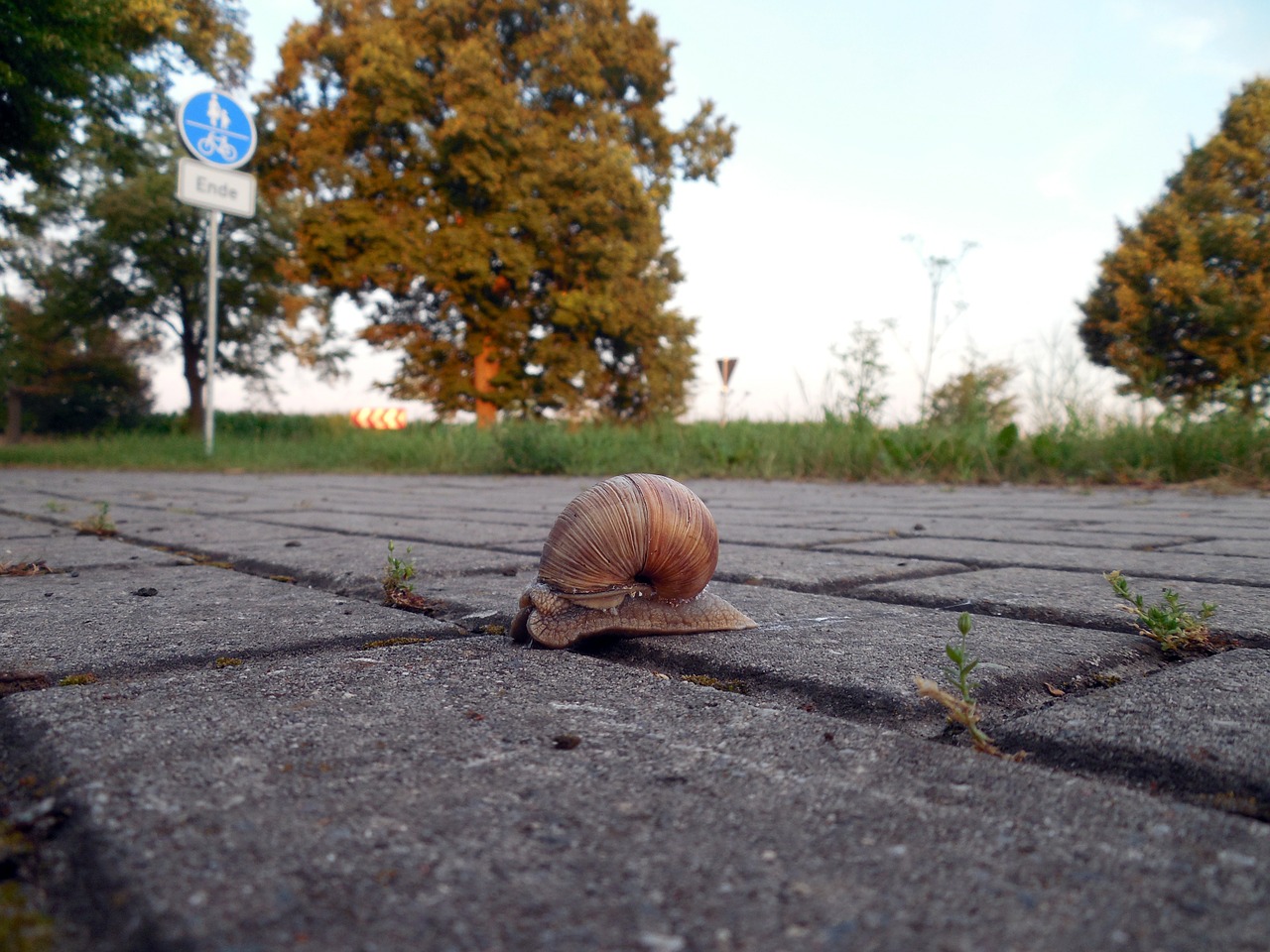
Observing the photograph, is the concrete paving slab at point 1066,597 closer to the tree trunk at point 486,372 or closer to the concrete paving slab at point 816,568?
the concrete paving slab at point 816,568

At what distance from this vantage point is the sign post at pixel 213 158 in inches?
390

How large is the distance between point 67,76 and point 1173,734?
422 inches

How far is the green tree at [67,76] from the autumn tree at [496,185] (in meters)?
9.54

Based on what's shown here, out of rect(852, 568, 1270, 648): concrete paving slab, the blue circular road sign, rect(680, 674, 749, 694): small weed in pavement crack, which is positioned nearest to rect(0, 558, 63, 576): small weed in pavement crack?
rect(680, 674, 749, 694): small weed in pavement crack

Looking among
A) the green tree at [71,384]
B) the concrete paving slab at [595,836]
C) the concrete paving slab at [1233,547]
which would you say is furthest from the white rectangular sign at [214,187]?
the green tree at [71,384]

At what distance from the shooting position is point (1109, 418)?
698cm

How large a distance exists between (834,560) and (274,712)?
1698mm

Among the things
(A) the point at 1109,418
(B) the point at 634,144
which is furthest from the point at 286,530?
(B) the point at 634,144

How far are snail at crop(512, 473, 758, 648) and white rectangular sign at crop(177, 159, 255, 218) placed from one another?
9877mm

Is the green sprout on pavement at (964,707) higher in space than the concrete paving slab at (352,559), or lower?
higher

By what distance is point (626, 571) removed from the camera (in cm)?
144

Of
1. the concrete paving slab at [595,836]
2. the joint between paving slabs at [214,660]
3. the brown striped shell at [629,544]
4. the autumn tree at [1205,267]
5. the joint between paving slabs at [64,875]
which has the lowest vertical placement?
the joint between paving slabs at [214,660]

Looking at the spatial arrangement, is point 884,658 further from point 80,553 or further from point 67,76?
point 67,76

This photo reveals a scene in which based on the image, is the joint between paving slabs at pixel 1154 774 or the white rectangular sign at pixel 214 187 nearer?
the joint between paving slabs at pixel 1154 774
